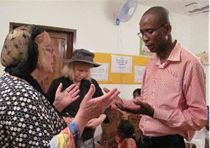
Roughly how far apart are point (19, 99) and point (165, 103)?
0.69 m

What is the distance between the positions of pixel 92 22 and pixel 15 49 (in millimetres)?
2816

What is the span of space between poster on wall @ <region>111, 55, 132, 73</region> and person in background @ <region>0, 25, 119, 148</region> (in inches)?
111

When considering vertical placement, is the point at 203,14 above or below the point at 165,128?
above

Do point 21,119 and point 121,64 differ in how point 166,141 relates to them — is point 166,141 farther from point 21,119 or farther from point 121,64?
point 121,64

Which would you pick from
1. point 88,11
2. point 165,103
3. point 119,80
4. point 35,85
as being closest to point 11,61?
point 35,85

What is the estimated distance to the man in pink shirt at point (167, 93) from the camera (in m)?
1.27

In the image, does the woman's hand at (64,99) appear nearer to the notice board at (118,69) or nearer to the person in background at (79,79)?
the person in background at (79,79)

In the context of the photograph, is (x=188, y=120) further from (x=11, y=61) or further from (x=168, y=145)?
(x=11, y=61)

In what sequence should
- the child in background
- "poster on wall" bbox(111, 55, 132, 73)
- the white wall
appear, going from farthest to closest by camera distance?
"poster on wall" bbox(111, 55, 132, 73) → the white wall → the child in background

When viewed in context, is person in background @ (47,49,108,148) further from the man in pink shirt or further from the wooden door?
the wooden door

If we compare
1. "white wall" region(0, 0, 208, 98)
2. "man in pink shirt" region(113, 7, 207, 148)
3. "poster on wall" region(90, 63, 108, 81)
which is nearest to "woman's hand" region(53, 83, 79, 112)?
"man in pink shirt" region(113, 7, 207, 148)

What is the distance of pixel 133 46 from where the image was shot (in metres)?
4.29

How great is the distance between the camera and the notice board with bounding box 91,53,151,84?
3921 millimetres

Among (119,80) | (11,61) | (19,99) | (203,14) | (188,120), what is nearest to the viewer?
(19,99)
